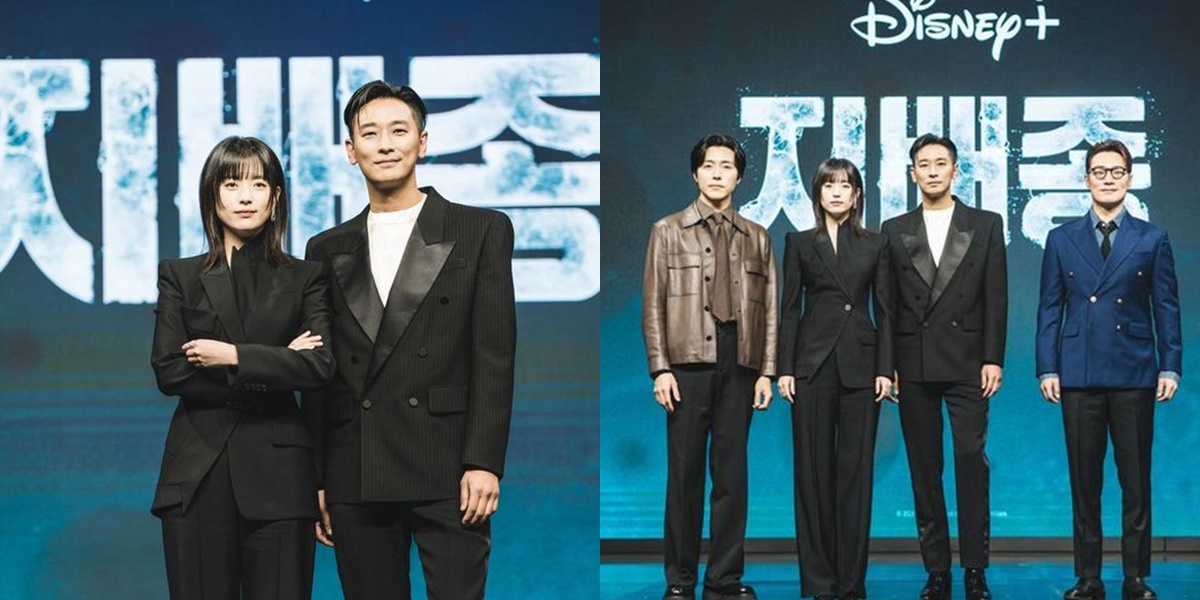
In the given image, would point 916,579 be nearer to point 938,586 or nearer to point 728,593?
point 938,586

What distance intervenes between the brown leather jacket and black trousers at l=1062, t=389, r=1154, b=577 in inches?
43.9

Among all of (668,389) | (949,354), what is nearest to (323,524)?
(668,389)

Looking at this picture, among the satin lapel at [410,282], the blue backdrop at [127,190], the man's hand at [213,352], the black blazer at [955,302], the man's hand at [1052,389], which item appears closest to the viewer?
the man's hand at [213,352]

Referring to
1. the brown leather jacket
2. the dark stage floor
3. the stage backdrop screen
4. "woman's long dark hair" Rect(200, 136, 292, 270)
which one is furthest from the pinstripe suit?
the stage backdrop screen

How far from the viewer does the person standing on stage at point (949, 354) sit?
17.2 ft

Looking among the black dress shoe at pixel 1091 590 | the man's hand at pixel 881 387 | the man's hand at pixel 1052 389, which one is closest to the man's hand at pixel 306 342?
the man's hand at pixel 881 387

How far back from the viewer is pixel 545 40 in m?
5.40

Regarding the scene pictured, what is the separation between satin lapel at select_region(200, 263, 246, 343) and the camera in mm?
3221

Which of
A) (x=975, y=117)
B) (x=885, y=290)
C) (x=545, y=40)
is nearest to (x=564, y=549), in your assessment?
(x=885, y=290)

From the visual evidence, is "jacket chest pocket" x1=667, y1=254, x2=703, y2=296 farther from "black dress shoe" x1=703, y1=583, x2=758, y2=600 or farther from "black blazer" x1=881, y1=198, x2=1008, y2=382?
"black dress shoe" x1=703, y1=583, x2=758, y2=600

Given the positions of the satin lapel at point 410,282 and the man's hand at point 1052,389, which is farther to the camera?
the man's hand at point 1052,389

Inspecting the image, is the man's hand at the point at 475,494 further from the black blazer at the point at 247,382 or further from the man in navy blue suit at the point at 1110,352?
the man in navy blue suit at the point at 1110,352

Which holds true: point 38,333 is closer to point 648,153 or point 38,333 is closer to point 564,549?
point 564,549

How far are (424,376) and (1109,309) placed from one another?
9.68 feet
